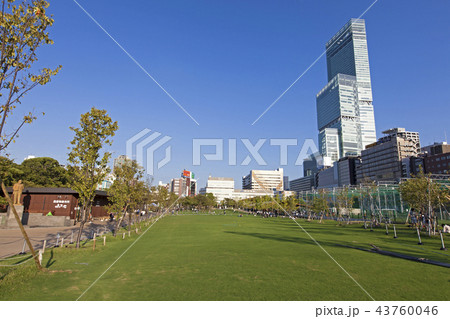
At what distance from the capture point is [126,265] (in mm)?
11539

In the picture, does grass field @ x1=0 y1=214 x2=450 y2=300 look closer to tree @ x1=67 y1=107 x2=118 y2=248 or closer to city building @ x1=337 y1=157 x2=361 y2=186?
tree @ x1=67 y1=107 x2=118 y2=248

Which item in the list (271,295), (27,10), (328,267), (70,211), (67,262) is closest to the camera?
(271,295)

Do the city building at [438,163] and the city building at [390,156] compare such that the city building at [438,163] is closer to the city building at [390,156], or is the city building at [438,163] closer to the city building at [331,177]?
the city building at [390,156]

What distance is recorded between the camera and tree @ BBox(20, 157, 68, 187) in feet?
197

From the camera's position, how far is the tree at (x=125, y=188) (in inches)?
970

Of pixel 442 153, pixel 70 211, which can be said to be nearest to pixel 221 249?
pixel 70 211

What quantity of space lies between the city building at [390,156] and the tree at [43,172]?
406ft

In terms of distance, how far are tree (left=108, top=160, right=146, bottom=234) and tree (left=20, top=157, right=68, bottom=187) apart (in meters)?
41.3

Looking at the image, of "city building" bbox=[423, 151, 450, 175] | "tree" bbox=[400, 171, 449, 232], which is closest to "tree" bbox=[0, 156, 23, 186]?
"tree" bbox=[400, 171, 449, 232]

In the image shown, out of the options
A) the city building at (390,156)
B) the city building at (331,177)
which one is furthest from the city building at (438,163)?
the city building at (331,177)

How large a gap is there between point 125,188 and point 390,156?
479 ft

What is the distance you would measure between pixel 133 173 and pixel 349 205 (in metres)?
33.1

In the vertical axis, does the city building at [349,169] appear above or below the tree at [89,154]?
above

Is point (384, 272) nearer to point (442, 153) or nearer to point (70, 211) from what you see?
point (70, 211)
